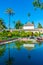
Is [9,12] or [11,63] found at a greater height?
[9,12]

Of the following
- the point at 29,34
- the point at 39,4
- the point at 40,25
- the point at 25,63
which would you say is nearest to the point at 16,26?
the point at 40,25

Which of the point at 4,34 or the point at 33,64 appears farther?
the point at 4,34

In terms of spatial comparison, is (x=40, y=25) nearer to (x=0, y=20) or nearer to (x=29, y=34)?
(x=0, y=20)

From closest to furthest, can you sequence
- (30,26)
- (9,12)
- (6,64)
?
(6,64) → (9,12) → (30,26)

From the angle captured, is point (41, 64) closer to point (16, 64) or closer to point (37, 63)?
point (37, 63)

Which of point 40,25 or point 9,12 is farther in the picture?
point 40,25

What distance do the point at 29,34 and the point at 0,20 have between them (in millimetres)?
28702

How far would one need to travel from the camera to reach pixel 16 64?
12.8 metres

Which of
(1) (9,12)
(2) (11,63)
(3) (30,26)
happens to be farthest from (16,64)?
(3) (30,26)

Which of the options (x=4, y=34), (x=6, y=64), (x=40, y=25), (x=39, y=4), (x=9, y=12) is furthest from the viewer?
(x=40, y=25)

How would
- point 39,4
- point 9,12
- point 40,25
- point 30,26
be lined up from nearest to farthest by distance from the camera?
point 39,4, point 9,12, point 30,26, point 40,25

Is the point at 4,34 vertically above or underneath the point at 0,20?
underneath

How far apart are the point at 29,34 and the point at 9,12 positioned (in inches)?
1005

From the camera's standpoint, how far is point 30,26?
79250mm
